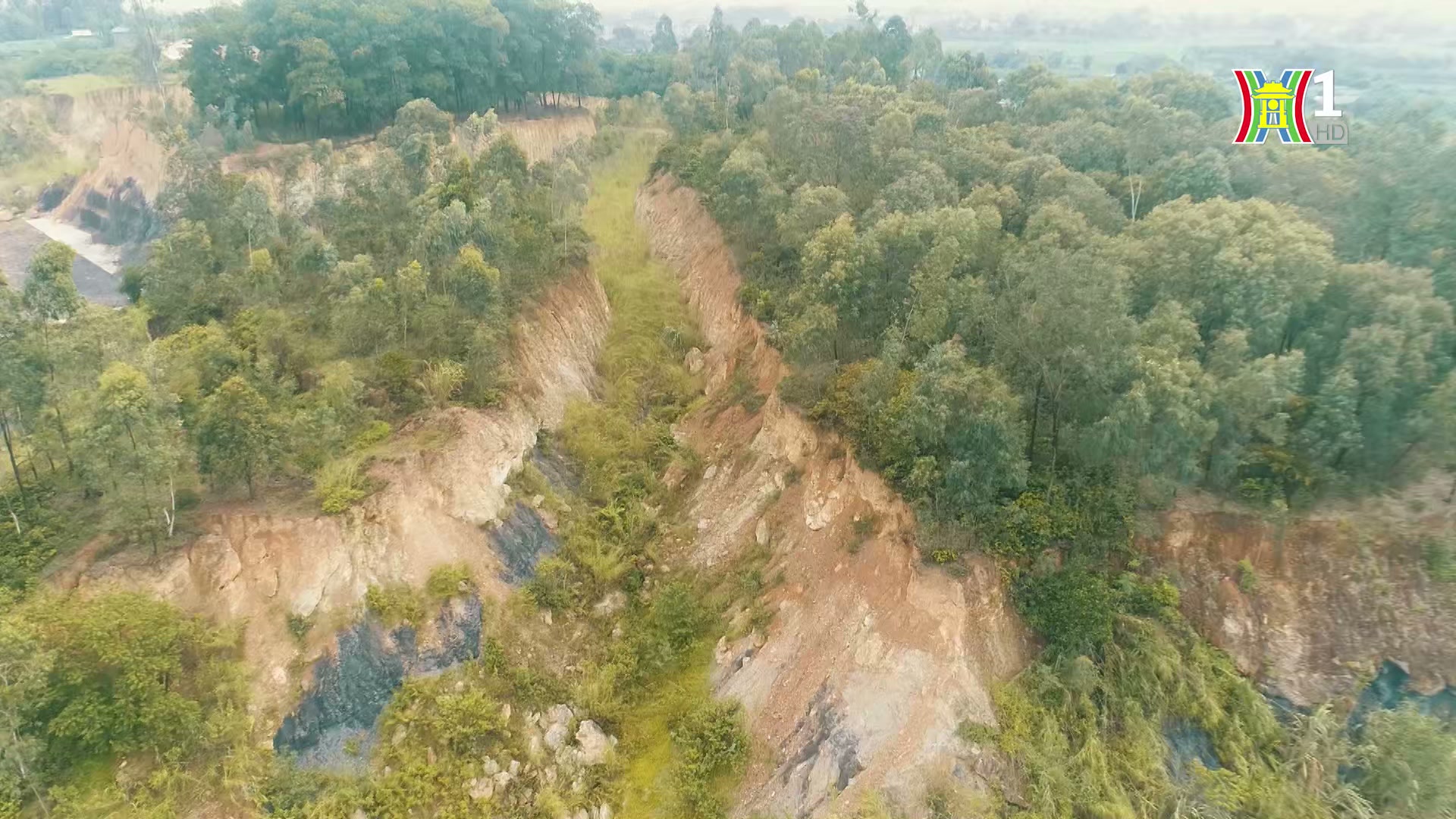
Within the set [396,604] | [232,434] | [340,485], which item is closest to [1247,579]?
[396,604]

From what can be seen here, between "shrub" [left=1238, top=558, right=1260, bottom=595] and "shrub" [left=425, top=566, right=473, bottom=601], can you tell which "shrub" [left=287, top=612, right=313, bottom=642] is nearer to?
"shrub" [left=425, top=566, right=473, bottom=601]

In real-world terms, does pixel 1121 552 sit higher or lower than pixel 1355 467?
lower

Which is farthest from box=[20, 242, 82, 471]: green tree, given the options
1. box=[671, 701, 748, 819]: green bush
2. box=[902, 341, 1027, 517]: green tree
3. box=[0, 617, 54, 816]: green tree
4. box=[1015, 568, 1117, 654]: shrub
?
box=[1015, 568, 1117, 654]: shrub

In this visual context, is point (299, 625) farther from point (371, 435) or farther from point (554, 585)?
point (554, 585)

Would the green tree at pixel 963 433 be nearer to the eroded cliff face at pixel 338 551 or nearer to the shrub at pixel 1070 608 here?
the shrub at pixel 1070 608

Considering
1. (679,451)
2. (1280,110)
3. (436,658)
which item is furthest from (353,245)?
(1280,110)

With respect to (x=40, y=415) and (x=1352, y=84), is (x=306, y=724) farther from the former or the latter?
(x=1352, y=84)
